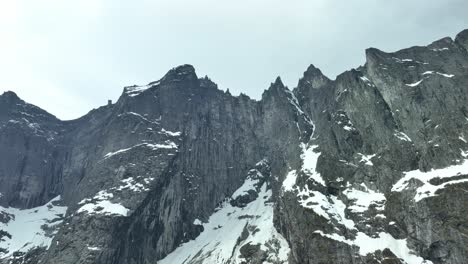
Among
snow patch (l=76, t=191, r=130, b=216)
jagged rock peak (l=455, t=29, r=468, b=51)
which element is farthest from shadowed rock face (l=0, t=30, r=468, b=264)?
jagged rock peak (l=455, t=29, r=468, b=51)

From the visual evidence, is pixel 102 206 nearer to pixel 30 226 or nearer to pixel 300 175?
pixel 30 226

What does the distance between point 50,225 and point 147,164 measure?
42626mm

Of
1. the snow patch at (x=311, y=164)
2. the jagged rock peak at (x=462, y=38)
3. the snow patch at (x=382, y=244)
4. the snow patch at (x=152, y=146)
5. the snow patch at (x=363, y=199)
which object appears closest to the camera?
the snow patch at (x=382, y=244)

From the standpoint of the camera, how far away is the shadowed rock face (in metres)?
102

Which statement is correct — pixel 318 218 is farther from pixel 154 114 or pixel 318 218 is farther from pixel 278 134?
pixel 154 114

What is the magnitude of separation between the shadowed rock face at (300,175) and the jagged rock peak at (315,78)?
614 mm

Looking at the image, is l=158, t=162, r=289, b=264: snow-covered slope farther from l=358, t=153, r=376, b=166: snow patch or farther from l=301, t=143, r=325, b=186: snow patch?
l=358, t=153, r=376, b=166: snow patch

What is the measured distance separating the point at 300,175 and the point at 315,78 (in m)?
79.6

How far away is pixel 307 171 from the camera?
12544 centimetres

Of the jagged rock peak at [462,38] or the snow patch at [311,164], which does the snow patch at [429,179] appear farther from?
the jagged rock peak at [462,38]

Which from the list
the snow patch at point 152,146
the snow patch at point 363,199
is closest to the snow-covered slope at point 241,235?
the snow patch at point 363,199

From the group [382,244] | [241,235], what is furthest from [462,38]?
[241,235]

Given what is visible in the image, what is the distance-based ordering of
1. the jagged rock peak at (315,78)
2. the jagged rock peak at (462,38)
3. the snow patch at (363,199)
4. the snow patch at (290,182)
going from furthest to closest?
1. the jagged rock peak at (315,78)
2. the jagged rock peak at (462,38)
3. the snow patch at (290,182)
4. the snow patch at (363,199)

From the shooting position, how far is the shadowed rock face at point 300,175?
4006 inches
